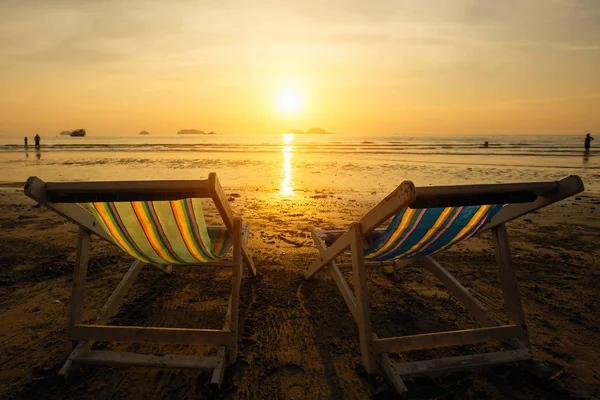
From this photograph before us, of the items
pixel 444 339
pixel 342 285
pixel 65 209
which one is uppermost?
pixel 65 209

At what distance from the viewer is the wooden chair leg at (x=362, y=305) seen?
2.14m

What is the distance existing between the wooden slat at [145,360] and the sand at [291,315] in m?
0.15

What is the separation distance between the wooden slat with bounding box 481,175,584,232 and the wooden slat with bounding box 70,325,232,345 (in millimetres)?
2004

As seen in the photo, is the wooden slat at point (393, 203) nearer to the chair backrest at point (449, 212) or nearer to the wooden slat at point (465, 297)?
the chair backrest at point (449, 212)

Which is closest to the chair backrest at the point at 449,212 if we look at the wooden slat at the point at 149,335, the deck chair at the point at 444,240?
the deck chair at the point at 444,240

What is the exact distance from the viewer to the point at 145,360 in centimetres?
209

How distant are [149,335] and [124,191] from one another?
100 centimetres

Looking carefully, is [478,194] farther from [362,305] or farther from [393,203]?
[362,305]

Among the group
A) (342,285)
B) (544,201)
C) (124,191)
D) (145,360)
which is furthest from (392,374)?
(124,191)

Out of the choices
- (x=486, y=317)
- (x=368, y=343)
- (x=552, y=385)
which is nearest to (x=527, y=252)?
(x=486, y=317)

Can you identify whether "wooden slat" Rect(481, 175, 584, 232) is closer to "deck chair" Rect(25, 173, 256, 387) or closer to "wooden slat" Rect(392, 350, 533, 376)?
"wooden slat" Rect(392, 350, 533, 376)

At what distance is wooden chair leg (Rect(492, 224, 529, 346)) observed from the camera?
2.29m

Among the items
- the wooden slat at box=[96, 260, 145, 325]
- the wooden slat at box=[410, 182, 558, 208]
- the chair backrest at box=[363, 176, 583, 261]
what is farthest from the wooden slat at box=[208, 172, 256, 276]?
the wooden slat at box=[96, 260, 145, 325]

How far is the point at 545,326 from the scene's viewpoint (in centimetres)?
279
